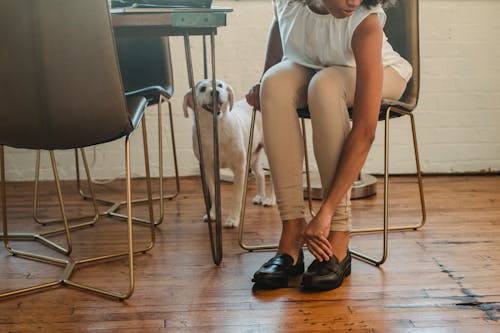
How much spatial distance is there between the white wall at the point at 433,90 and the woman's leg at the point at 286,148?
1.47m

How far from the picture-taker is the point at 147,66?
2.83 meters

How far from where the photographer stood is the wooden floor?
1.60 metres

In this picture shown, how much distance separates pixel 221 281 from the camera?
1.89m

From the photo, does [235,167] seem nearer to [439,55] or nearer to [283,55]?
[283,55]

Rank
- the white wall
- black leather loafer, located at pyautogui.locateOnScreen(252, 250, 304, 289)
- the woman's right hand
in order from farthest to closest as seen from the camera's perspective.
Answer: the white wall
the woman's right hand
black leather loafer, located at pyautogui.locateOnScreen(252, 250, 304, 289)

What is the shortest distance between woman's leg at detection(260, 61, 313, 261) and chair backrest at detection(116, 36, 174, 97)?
41.1 inches

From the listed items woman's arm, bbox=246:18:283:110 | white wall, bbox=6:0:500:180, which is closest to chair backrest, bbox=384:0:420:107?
woman's arm, bbox=246:18:283:110

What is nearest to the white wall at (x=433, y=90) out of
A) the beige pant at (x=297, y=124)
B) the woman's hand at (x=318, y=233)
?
the beige pant at (x=297, y=124)

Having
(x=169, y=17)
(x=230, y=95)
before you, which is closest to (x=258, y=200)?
(x=230, y=95)

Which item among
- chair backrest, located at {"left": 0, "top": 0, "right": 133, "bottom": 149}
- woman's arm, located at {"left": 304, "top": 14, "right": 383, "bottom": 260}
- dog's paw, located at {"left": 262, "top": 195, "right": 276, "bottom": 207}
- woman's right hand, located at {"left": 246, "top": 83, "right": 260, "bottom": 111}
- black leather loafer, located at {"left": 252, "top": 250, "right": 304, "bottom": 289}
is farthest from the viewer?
dog's paw, located at {"left": 262, "top": 195, "right": 276, "bottom": 207}

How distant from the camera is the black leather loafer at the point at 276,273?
1787mm

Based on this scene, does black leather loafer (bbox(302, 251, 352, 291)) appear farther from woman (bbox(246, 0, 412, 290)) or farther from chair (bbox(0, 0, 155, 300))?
chair (bbox(0, 0, 155, 300))

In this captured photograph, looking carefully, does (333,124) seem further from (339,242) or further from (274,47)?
(274,47)

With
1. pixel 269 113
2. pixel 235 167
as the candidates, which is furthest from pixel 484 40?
pixel 269 113
